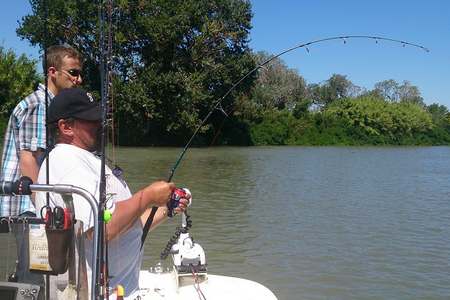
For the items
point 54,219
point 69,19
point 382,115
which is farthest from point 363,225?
point 382,115

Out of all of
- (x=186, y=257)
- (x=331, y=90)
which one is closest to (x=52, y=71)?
(x=186, y=257)

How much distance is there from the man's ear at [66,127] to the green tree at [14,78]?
2976cm

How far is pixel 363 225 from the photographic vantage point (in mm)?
10523

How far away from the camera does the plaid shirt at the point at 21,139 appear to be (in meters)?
3.13

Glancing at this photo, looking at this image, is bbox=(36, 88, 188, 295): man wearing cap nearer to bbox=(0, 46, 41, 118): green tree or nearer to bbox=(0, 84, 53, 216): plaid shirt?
bbox=(0, 84, 53, 216): plaid shirt

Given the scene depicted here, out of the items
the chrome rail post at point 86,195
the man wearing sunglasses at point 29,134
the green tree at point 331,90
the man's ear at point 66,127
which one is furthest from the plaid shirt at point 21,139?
the green tree at point 331,90

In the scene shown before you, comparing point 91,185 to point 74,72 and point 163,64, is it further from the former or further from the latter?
point 163,64

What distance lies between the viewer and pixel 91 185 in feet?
7.36

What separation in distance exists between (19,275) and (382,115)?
60589 millimetres

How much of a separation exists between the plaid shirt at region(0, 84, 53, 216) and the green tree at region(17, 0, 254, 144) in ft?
99.3

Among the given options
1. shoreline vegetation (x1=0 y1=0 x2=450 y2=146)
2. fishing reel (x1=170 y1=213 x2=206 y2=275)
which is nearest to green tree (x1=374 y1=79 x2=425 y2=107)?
shoreline vegetation (x1=0 y1=0 x2=450 y2=146)

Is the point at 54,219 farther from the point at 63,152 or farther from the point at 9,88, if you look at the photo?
the point at 9,88

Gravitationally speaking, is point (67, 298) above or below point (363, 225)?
above

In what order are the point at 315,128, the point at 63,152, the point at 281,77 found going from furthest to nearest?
the point at 281,77, the point at 315,128, the point at 63,152
